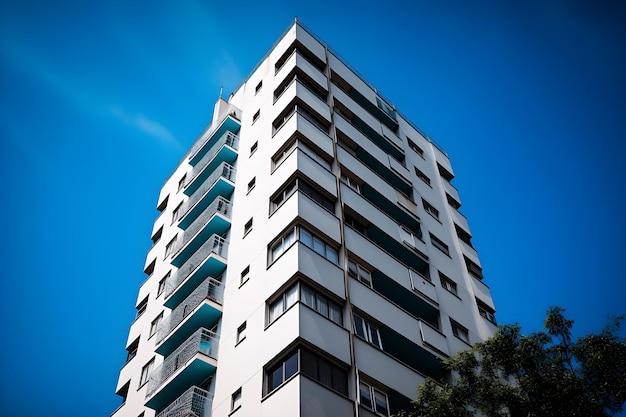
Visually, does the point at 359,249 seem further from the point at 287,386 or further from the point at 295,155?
the point at 287,386

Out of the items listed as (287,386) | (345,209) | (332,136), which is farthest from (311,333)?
(332,136)

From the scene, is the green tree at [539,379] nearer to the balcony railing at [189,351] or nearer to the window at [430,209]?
the balcony railing at [189,351]

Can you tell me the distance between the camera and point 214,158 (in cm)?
3691

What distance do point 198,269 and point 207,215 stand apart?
4432 millimetres

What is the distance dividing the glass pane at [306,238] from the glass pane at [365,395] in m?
6.36

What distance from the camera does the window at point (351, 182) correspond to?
32.0 metres

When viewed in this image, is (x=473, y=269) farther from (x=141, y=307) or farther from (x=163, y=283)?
(x=141, y=307)

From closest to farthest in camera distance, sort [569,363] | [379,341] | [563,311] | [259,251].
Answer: [569,363] → [563,311] → [379,341] → [259,251]

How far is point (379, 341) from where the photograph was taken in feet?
81.9

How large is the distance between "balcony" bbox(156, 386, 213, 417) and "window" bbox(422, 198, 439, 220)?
64.6 ft

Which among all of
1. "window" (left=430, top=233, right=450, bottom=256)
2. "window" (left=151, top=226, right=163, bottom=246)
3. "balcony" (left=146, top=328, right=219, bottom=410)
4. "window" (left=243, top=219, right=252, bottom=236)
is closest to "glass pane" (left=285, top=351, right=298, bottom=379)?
"balcony" (left=146, top=328, right=219, bottom=410)

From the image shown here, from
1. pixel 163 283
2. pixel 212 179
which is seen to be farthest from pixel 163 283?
pixel 212 179

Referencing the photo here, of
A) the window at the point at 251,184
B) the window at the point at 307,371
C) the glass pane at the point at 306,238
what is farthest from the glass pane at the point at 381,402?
the window at the point at 251,184

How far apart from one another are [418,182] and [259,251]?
54.2 ft
